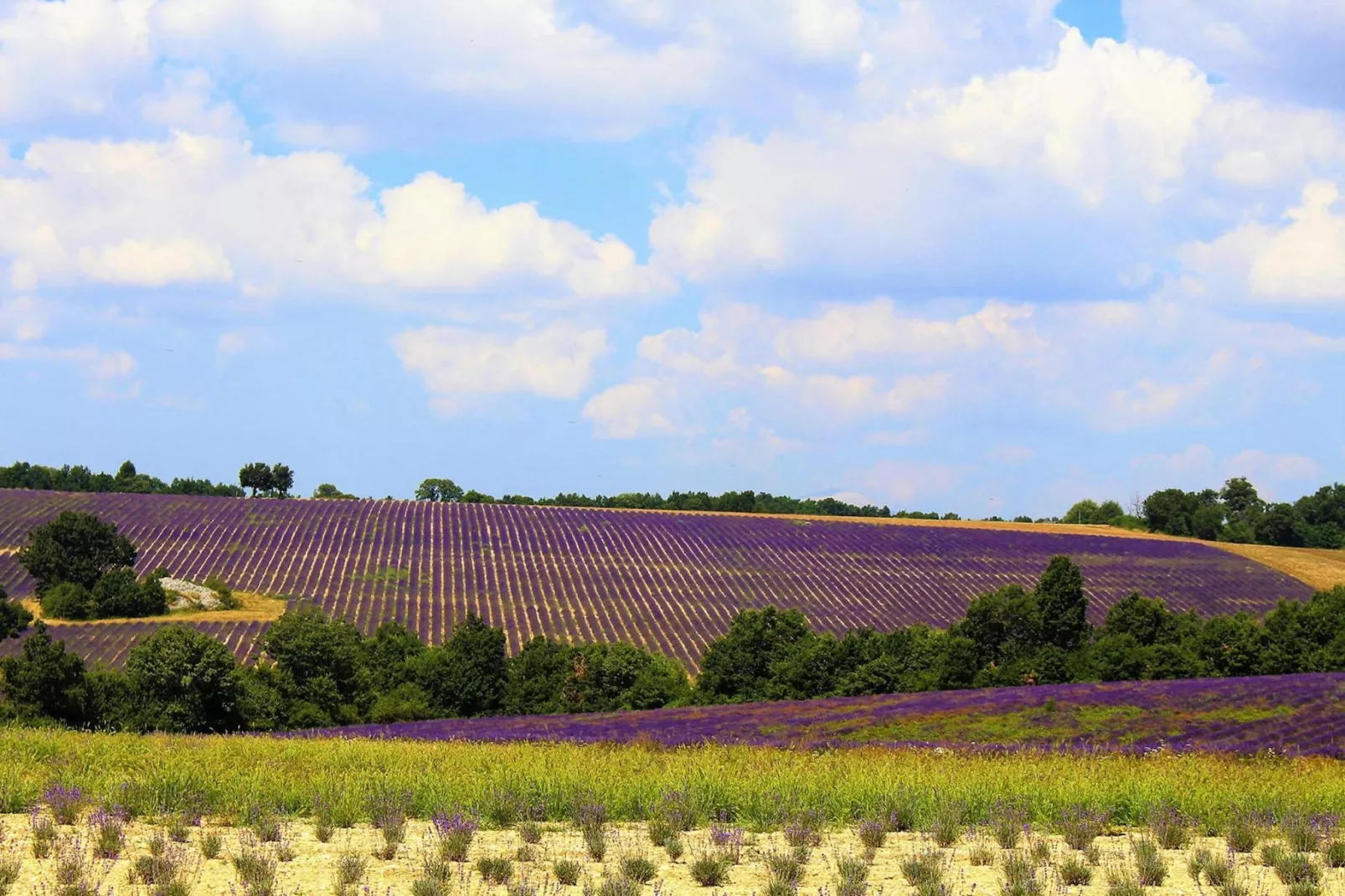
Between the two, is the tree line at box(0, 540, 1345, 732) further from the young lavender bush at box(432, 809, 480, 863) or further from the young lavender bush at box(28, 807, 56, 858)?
the young lavender bush at box(432, 809, 480, 863)

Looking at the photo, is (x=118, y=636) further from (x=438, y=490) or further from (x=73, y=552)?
(x=438, y=490)

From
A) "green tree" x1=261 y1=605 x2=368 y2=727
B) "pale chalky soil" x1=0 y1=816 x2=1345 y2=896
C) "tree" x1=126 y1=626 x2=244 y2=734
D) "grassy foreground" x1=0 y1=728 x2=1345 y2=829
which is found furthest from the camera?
"green tree" x1=261 y1=605 x2=368 y2=727

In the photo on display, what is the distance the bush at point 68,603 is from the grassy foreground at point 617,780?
53355 millimetres

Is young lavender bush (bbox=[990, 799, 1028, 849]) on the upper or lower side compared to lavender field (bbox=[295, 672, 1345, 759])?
upper

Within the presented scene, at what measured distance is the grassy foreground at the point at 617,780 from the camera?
16047 mm

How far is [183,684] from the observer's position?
39.6m

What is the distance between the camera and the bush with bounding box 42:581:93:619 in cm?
7044

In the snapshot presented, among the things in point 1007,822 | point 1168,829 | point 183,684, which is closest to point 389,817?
point 1007,822

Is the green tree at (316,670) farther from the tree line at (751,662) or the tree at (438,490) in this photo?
the tree at (438,490)

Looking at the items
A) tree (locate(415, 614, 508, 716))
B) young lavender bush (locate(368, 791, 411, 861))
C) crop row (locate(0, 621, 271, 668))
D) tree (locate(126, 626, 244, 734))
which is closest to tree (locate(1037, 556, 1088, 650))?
tree (locate(415, 614, 508, 716))

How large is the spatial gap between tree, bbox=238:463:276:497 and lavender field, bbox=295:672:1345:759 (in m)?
118

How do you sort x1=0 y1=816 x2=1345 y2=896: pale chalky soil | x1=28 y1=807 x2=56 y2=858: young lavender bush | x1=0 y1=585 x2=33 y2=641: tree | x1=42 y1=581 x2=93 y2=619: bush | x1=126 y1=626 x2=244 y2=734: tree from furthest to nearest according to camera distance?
x1=42 y1=581 x2=93 y2=619: bush
x1=0 y1=585 x2=33 y2=641: tree
x1=126 y1=626 x2=244 y2=734: tree
x1=28 y1=807 x2=56 y2=858: young lavender bush
x1=0 y1=816 x2=1345 y2=896: pale chalky soil

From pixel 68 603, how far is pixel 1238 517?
457ft

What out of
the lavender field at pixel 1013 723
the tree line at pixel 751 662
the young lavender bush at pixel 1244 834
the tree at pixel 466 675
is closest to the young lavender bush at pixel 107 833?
the young lavender bush at pixel 1244 834
